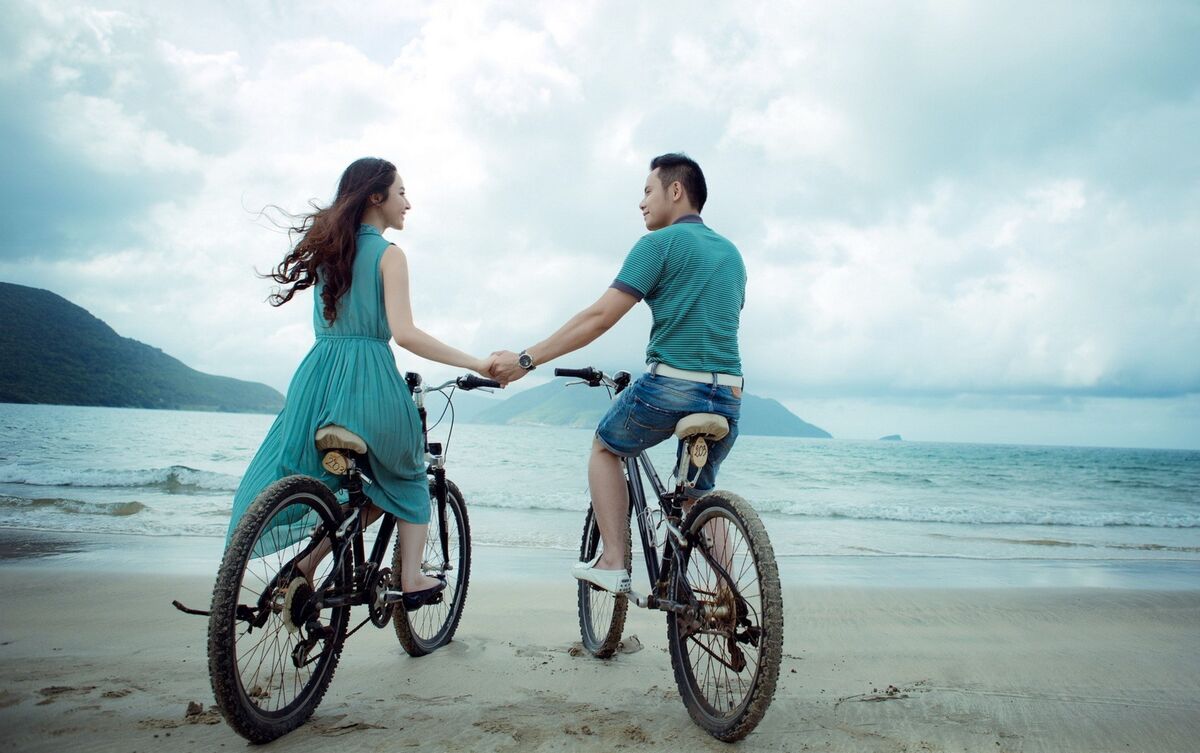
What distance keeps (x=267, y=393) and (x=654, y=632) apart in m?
148

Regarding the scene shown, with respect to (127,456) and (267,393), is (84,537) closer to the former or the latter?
(127,456)

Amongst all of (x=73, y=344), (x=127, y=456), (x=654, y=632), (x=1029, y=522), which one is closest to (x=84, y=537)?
(x=654, y=632)

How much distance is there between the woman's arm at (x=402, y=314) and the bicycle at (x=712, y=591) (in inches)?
37.7

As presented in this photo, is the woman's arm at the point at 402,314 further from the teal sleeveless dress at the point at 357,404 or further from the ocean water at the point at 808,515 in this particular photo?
the ocean water at the point at 808,515

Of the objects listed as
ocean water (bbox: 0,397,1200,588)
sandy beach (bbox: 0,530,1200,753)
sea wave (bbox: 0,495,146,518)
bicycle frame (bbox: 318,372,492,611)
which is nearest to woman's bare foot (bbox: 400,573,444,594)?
bicycle frame (bbox: 318,372,492,611)

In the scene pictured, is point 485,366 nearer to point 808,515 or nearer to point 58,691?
point 58,691

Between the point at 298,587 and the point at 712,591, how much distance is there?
1.38 metres

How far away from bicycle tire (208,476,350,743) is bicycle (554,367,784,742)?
46.4 inches

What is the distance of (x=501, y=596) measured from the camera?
195 inches

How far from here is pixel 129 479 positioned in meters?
13.0

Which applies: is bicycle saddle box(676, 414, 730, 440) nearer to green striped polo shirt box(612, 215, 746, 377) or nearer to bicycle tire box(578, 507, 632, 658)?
green striped polo shirt box(612, 215, 746, 377)

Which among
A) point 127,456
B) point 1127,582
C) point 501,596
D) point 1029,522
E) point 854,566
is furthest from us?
point 127,456

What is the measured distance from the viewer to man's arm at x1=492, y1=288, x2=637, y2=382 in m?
2.63

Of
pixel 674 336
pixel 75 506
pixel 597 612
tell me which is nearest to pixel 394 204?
pixel 674 336
